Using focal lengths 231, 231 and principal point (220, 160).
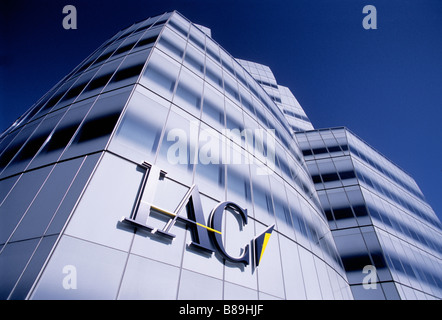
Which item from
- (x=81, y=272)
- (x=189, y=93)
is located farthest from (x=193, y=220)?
(x=189, y=93)

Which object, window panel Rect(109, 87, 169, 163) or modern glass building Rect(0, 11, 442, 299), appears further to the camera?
window panel Rect(109, 87, 169, 163)

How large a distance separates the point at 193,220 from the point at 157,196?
1534 millimetres

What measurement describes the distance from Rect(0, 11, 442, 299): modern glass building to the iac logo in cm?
5

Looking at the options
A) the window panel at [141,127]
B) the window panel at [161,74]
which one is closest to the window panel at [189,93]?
the window panel at [161,74]

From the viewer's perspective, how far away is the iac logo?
7.06 metres

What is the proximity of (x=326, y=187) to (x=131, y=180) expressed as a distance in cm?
2169

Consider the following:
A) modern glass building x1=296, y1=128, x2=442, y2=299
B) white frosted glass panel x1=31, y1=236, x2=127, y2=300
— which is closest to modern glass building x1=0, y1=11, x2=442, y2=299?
white frosted glass panel x1=31, y1=236, x2=127, y2=300

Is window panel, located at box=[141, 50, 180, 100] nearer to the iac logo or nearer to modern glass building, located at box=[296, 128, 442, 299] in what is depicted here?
the iac logo

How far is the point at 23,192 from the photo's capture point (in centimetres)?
773

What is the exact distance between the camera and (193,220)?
27.0ft

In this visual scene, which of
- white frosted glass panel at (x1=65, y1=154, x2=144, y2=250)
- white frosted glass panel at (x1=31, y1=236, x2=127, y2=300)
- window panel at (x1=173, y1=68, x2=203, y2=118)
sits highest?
window panel at (x1=173, y1=68, x2=203, y2=118)

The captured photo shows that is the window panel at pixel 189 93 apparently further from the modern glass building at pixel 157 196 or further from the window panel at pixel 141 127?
the window panel at pixel 141 127
